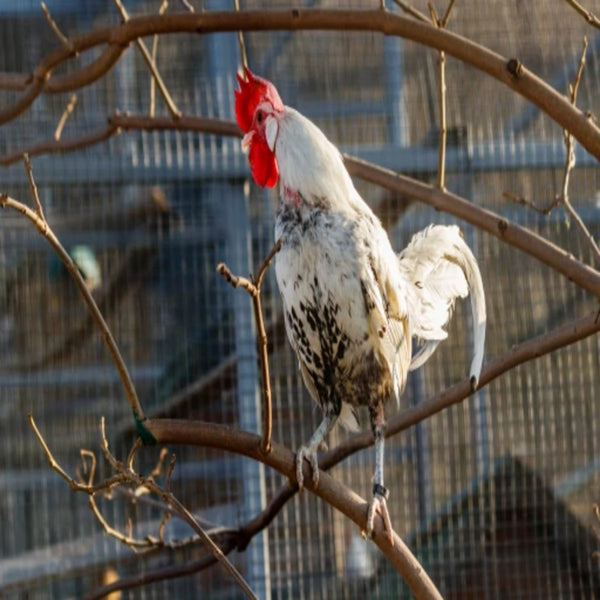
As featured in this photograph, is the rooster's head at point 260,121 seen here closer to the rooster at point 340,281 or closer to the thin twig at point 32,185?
the rooster at point 340,281

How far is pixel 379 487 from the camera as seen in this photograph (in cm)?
162

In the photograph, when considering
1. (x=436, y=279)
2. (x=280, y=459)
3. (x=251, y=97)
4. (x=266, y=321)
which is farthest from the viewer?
(x=266, y=321)

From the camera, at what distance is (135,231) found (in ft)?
8.84

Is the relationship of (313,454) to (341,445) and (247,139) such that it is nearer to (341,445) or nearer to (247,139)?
(341,445)

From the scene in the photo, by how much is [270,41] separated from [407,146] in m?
0.38

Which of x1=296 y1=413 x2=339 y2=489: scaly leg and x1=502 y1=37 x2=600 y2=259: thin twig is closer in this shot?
x1=296 y1=413 x2=339 y2=489: scaly leg

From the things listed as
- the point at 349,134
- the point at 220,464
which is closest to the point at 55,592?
the point at 220,464

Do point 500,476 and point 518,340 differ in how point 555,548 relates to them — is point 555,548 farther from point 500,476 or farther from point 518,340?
point 518,340

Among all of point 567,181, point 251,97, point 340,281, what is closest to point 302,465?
point 340,281

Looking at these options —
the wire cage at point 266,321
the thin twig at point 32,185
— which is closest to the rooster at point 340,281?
the thin twig at point 32,185

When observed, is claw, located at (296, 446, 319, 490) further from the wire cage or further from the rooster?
the wire cage

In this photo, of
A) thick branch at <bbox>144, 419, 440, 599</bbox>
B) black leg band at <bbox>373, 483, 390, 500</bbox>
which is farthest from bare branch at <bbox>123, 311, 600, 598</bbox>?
black leg band at <bbox>373, 483, 390, 500</bbox>

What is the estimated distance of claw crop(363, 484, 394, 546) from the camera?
1.40 metres

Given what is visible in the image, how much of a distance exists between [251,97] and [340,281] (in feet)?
1.14
